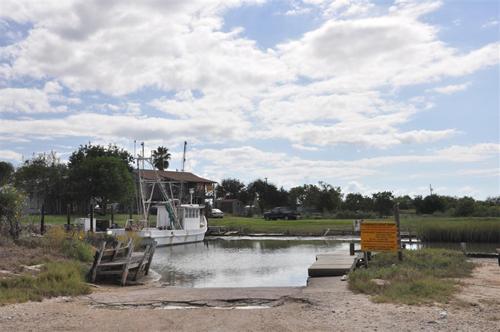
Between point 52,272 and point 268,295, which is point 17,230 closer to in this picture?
point 52,272

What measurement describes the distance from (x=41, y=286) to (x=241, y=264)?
16055mm

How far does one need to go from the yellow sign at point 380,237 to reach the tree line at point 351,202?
44.6m

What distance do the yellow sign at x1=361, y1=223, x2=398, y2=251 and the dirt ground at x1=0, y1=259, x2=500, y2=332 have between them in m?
4.62

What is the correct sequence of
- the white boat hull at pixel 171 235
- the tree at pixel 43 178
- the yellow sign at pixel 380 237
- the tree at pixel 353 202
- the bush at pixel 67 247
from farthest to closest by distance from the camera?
the tree at pixel 353 202 → the tree at pixel 43 178 → the white boat hull at pixel 171 235 → the bush at pixel 67 247 → the yellow sign at pixel 380 237

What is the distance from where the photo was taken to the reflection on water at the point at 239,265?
72.9 ft

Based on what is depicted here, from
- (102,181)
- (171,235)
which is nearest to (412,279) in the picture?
(171,235)

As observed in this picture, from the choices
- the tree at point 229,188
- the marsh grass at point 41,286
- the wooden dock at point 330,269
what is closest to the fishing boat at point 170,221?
the wooden dock at point 330,269

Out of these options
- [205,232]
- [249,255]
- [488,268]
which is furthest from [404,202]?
[488,268]

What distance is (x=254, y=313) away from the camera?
11.0 m

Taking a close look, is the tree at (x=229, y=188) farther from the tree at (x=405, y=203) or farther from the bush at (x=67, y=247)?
the bush at (x=67, y=247)

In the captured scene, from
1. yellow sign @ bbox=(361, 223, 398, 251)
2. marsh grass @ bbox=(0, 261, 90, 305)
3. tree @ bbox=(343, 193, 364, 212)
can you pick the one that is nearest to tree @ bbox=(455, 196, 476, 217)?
tree @ bbox=(343, 193, 364, 212)

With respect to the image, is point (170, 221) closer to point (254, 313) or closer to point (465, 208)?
point (465, 208)

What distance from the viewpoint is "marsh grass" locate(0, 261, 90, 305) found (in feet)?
42.1

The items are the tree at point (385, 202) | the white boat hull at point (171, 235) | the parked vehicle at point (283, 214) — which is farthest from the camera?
the tree at point (385, 202)
